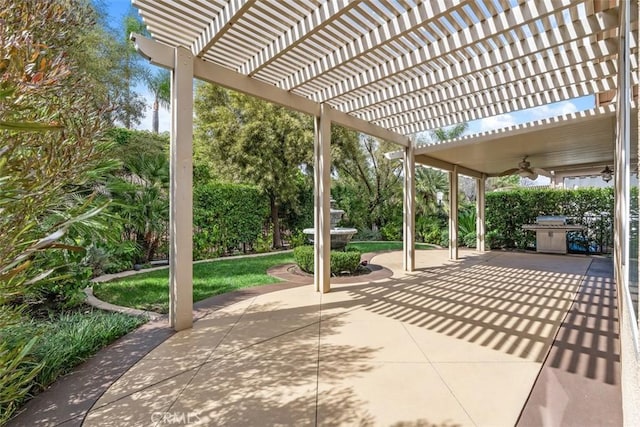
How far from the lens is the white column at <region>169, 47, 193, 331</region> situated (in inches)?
146

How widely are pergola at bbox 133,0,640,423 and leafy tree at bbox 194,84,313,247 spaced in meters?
5.41

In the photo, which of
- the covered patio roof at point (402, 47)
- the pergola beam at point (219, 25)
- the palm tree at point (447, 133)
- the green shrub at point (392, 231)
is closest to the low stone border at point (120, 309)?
the covered patio roof at point (402, 47)

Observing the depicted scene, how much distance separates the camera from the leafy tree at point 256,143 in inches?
429

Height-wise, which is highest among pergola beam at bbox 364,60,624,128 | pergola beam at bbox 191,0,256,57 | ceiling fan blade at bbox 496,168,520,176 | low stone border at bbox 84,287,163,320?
pergola beam at bbox 191,0,256,57

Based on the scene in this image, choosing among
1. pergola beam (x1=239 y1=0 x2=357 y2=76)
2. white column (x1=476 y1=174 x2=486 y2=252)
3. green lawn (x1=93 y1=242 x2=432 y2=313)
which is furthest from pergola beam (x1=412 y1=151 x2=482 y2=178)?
pergola beam (x1=239 y1=0 x2=357 y2=76)

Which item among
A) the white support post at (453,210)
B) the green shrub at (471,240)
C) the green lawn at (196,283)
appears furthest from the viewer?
the green shrub at (471,240)

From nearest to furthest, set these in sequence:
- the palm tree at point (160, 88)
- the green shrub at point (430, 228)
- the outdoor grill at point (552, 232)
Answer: the outdoor grill at point (552, 232)
the green shrub at point (430, 228)
the palm tree at point (160, 88)

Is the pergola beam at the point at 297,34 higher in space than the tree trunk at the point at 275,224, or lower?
higher

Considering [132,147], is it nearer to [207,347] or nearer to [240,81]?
[240,81]

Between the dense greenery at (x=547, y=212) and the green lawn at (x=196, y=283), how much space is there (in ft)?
28.4

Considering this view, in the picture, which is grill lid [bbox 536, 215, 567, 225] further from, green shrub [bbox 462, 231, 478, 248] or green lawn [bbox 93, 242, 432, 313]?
green lawn [bbox 93, 242, 432, 313]

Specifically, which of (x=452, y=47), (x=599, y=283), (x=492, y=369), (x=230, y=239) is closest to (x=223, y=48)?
(x=452, y=47)

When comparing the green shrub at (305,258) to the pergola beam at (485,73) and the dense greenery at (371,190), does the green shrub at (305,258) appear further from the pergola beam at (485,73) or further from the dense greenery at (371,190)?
the dense greenery at (371,190)

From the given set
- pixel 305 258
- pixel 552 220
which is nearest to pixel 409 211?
pixel 305 258
